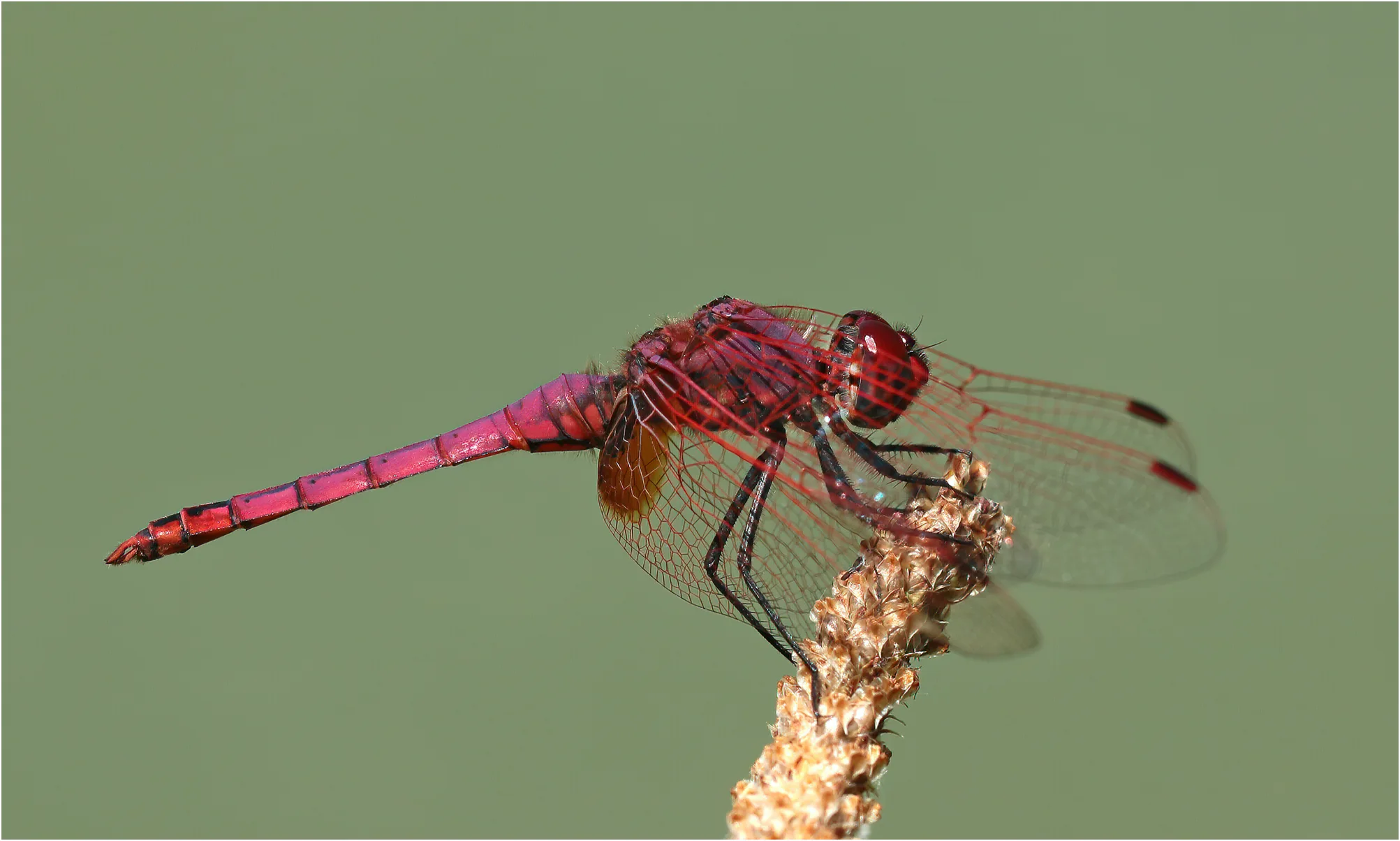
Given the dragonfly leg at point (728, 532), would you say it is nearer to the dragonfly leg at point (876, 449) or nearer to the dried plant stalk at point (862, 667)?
the dragonfly leg at point (876, 449)

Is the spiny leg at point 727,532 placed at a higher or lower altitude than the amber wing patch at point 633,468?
lower

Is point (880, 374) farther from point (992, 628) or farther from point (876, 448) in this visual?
point (992, 628)

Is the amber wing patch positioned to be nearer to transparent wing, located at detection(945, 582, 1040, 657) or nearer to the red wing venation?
the red wing venation

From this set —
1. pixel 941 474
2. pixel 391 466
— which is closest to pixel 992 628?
pixel 941 474

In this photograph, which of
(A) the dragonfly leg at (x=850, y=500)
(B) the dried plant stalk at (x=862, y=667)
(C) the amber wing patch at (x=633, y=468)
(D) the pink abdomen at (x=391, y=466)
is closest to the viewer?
(B) the dried plant stalk at (x=862, y=667)

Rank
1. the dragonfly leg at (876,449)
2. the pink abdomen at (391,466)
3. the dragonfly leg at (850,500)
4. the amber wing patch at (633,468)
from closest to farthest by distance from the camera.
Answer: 1. the dragonfly leg at (850,500)
2. the dragonfly leg at (876,449)
3. the amber wing patch at (633,468)
4. the pink abdomen at (391,466)

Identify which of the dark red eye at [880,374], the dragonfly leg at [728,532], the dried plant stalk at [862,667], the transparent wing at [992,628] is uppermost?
the dark red eye at [880,374]

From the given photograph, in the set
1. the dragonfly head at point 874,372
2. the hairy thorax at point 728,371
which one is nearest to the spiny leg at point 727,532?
the hairy thorax at point 728,371

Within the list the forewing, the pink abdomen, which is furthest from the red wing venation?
the pink abdomen
